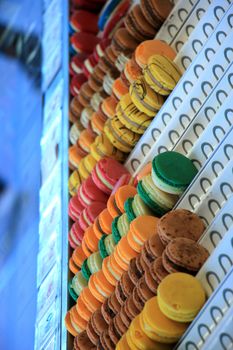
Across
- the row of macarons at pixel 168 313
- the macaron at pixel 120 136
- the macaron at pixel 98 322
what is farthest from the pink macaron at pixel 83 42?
the row of macarons at pixel 168 313

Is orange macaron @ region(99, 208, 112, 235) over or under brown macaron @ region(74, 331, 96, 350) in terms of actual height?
over

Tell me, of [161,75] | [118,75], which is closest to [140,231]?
[161,75]

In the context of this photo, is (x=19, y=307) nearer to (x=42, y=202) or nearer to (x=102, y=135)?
(x=42, y=202)

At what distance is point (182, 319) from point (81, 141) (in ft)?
2.71

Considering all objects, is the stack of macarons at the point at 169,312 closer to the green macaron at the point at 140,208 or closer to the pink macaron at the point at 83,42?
the green macaron at the point at 140,208

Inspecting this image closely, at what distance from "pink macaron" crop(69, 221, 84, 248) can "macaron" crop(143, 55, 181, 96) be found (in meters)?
0.38

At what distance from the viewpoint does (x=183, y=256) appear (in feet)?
3.90

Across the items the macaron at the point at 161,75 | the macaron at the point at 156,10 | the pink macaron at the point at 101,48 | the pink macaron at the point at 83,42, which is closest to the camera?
the macaron at the point at 161,75

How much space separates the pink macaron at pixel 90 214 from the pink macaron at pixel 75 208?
50 millimetres

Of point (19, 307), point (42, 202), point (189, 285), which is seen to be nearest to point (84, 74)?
point (42, 202)

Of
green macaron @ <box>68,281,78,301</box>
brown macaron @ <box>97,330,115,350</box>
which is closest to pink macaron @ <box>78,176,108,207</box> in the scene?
green macaron @ <box>68,281,78,301</box>

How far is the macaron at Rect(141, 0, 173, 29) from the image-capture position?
177 cm

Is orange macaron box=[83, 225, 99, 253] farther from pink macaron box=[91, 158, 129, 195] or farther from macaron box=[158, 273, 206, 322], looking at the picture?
macaron box=[158, 273, 206, 322]

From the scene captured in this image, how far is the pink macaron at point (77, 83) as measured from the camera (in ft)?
6.94
